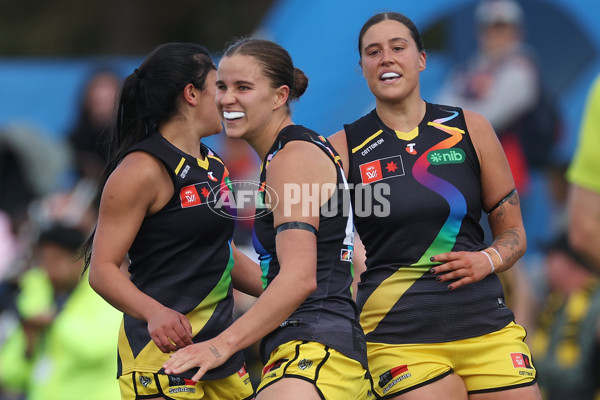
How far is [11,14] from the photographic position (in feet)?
80.5

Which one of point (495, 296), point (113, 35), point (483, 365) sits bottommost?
point (483, 365)

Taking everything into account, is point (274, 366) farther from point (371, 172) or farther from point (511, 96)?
point (511, 96)

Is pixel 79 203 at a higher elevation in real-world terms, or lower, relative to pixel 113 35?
lower

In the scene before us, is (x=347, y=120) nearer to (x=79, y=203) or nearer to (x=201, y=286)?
(x=79, y=203)

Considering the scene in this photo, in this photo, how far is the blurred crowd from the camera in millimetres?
6844

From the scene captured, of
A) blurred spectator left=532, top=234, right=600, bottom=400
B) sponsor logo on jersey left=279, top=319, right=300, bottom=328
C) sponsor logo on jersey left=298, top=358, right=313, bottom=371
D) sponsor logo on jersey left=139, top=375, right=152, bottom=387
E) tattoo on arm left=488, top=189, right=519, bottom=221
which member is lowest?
blurred spectator left=532, top=234, right=600, bottom=400

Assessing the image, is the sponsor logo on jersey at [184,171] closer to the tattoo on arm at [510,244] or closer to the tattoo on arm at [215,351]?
the tattoo on arm at [215,351]

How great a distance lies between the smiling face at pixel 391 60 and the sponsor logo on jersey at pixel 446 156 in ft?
1.01

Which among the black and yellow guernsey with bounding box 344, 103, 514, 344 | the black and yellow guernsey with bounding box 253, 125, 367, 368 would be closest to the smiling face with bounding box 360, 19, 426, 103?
the black and yellow guernsey with bounding box 344, 103, 514, 344

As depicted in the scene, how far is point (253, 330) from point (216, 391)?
708 mm

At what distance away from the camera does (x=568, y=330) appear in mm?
8516

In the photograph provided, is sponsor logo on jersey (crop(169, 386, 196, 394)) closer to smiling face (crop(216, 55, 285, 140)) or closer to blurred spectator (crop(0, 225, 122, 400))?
smiling face (crop(216, 55, 285, 140))

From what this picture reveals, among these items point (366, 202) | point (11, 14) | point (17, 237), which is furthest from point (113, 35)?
point (366, 202)

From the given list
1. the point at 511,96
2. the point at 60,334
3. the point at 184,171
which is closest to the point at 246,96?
the point at 184,171
